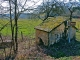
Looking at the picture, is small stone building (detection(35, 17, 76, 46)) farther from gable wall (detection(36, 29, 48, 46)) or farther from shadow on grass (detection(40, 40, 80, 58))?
shadow on grass (detection(40, 40, 80, 58))

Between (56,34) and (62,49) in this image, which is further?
(56,34)

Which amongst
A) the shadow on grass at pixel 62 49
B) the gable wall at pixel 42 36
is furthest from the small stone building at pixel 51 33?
the shadow on grass at pixel 62 49

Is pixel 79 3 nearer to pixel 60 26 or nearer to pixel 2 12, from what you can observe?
pixel 60 26

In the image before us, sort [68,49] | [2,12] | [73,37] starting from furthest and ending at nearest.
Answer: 1. [73,37]
2. [68,49]
3. [2,12]

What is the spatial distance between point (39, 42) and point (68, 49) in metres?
4.45

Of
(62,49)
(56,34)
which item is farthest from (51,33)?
(62,49)

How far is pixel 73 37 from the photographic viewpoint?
79.8 ft

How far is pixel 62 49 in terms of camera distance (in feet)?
64.5

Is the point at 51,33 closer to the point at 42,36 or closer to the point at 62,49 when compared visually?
the point at 42,36

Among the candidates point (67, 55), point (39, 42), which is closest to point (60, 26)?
point (39, 42)

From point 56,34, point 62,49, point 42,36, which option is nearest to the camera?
point 62,49

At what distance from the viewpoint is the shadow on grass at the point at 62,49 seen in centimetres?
1795

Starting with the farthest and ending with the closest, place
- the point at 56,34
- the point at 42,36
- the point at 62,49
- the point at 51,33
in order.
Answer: the point at 42,36, the point at 56,34, the point at 51,33, the point at 62,49

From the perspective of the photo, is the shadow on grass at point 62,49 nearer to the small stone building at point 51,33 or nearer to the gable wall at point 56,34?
the gable wall at point 56,34
